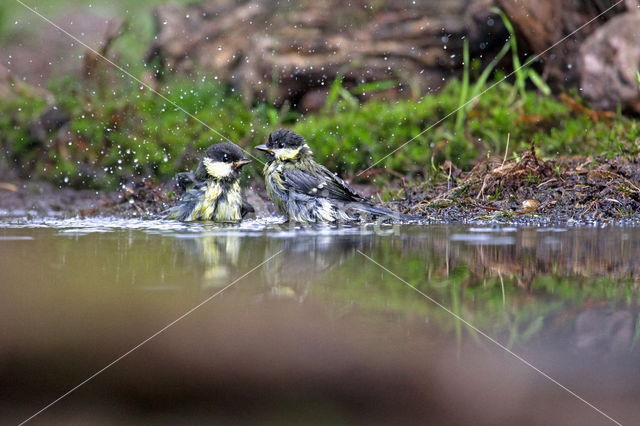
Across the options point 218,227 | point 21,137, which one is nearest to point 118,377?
point 218,227

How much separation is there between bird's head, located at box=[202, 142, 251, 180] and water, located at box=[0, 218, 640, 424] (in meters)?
1.62

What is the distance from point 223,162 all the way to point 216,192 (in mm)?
311

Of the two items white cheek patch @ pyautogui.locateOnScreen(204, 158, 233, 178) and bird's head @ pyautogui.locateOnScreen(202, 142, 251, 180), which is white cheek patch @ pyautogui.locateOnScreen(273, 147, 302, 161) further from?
white cheek patch @ pyautogui.locateOnScreen(204, 158, 233, 178)

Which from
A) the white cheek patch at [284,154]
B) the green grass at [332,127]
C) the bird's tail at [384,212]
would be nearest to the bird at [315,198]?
the bird's tail at [384,212]

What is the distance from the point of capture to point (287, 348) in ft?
9.29

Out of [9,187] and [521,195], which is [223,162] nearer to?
[521,195]

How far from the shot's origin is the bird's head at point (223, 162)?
22.1ft

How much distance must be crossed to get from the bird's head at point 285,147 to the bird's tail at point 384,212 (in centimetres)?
74

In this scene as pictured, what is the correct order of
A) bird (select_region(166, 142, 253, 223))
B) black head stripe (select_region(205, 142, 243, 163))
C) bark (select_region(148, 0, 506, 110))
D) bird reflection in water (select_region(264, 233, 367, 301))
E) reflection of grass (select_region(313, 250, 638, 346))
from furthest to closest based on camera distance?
bark (select_region(148, 0, 506, 110))
black head stripe (select_region(205, 142, 243, 163))
bird (select_region(166, 142, 253, 223))
bird reflection in water (select_region(264, 233, 367, 301))
reflection of grass (select_region(313, 250, 638, 346))

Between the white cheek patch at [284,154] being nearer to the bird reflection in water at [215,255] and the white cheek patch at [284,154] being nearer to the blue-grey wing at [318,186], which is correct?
the blue-grey wing at [318,186]

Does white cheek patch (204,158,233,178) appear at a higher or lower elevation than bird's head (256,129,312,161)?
lower

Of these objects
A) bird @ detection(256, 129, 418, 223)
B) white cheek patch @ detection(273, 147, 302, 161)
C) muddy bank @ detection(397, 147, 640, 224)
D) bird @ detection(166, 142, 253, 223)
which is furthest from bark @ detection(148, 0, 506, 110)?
bird @ detection(256, 129, 418, 223)

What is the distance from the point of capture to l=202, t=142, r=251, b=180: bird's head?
6.75 meters

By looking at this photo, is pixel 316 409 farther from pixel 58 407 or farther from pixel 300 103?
pixel 300 103
